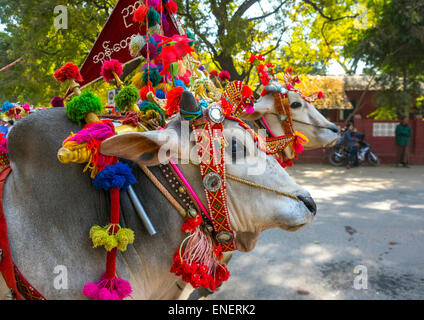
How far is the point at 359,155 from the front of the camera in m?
14.5

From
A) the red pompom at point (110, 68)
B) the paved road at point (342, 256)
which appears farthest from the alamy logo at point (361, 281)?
the red pompom at point (110, 68)

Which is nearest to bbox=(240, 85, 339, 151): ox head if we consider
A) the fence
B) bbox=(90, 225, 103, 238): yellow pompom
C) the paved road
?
the paved road

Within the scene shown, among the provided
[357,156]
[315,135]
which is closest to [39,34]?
[315,135]

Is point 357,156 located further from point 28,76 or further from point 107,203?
point 107,203

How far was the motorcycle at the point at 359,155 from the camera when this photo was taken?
571 inches

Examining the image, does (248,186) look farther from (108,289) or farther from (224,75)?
(224,75)

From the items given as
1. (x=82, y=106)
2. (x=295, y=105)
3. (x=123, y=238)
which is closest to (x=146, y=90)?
(x=82, y=106)

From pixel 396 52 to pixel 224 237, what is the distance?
15334mm

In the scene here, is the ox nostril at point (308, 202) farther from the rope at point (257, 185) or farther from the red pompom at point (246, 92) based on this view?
the red pompom at point (246, 92)

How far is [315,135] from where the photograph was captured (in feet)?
15.0

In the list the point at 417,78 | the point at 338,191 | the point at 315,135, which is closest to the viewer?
the point at 315,135

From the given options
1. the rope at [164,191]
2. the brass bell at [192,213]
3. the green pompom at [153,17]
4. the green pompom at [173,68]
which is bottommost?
the brass bell at [192,213]

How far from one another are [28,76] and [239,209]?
7.80 meters

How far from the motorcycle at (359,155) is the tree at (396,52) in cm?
245
